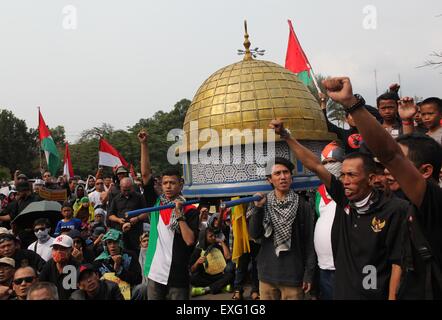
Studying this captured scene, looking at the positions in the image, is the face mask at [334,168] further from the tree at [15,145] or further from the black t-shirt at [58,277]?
the tree at [15,145]

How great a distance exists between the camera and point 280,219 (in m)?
4.01

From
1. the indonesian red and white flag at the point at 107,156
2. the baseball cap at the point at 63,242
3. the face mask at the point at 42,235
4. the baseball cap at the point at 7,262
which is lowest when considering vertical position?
the baseball cap at the point at 7,262

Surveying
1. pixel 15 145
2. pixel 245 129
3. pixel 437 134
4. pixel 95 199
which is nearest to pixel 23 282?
pixel 437 134

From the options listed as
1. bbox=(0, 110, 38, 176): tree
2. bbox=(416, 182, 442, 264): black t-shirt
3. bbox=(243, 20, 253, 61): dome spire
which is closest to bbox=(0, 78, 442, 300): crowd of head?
bbox=(416, 182, 442, 264): black t-shirt

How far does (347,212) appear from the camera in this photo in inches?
117

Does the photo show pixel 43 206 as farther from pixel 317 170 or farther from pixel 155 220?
pixel 317 170

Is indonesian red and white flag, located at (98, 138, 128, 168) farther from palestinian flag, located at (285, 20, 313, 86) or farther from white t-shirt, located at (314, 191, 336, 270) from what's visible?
white t-shirt, located at (314, 191, 336, 270)

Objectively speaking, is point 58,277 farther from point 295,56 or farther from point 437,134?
point 295,56

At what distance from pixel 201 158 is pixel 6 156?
4831cm

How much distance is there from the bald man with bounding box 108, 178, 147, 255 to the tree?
47195 millimetres

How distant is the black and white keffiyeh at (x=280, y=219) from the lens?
3.97 m

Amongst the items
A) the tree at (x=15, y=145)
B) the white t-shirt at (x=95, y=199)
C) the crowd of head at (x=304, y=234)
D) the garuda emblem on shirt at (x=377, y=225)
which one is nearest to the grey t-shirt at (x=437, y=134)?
the crowd of head at (x=304, y=234)

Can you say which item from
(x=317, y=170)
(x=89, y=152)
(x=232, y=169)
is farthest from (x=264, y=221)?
(x=89, y=152)

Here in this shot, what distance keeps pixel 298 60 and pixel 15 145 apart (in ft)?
160
